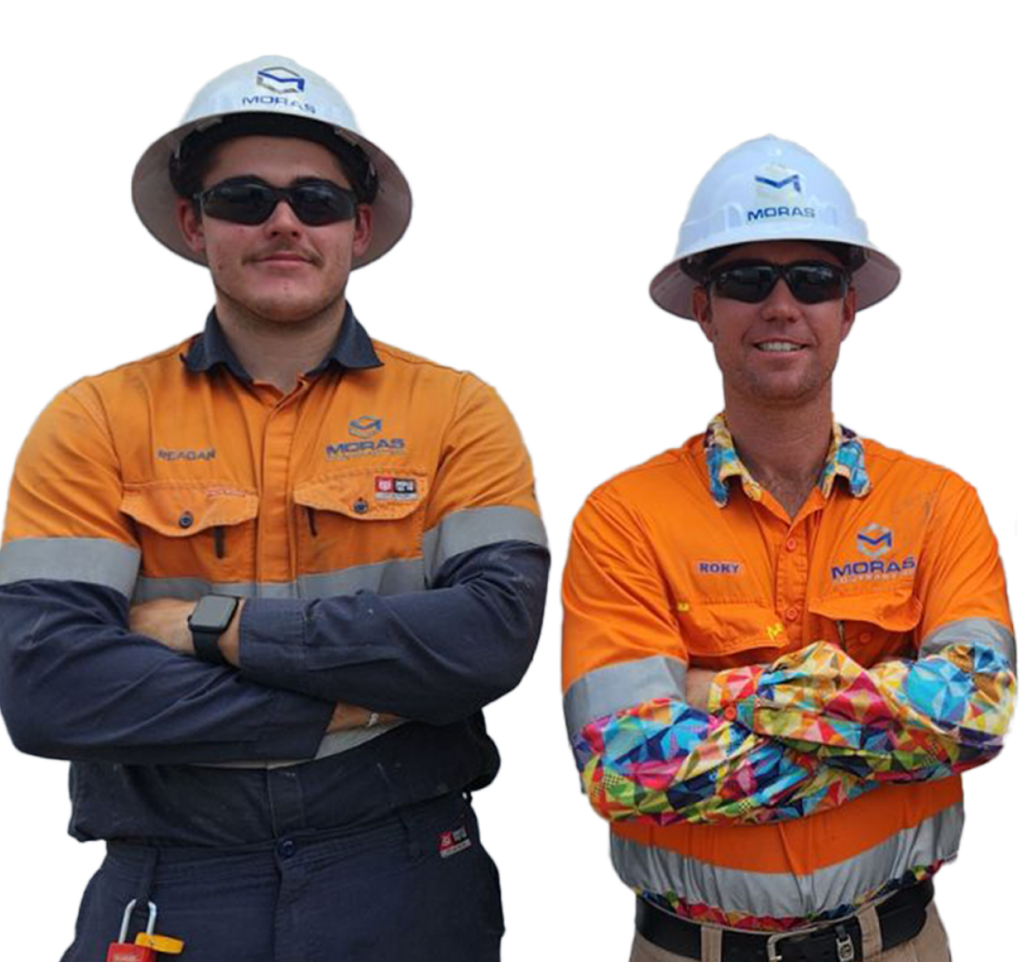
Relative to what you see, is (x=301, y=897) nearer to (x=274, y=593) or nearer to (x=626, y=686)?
(x=274, y=593)

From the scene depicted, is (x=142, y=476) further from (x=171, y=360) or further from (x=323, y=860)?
(x=323, y=860)

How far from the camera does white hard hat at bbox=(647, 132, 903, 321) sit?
380cm

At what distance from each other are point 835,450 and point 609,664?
939 mm

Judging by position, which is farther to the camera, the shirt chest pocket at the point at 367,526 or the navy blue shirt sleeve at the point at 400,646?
the shirt chest pocket at the point at 367,526

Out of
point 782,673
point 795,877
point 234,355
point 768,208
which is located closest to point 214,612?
point 234,355

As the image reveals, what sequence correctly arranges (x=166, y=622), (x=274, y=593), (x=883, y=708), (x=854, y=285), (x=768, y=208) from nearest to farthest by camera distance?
(x=883, y=708) < (x=166, y=622) < (x=274, y=593) < (x=768, y=208) < (x=854, y=285)

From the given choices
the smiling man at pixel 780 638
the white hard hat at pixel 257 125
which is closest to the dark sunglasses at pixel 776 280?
the smiling man at pixel 780 638

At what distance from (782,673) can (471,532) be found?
92 centimetres

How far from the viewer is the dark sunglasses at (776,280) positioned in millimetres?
3730

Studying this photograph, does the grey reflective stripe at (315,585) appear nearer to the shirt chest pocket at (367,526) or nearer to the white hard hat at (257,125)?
the shirt chest pocket at (367,526)

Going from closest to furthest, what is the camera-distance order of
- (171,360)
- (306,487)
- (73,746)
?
(73,746) → (306,487) → (171,360)

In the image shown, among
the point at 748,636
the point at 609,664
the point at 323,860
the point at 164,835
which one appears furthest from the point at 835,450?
the point at 164,835

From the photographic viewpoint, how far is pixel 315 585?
147 inches

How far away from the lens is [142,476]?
3742 mm
